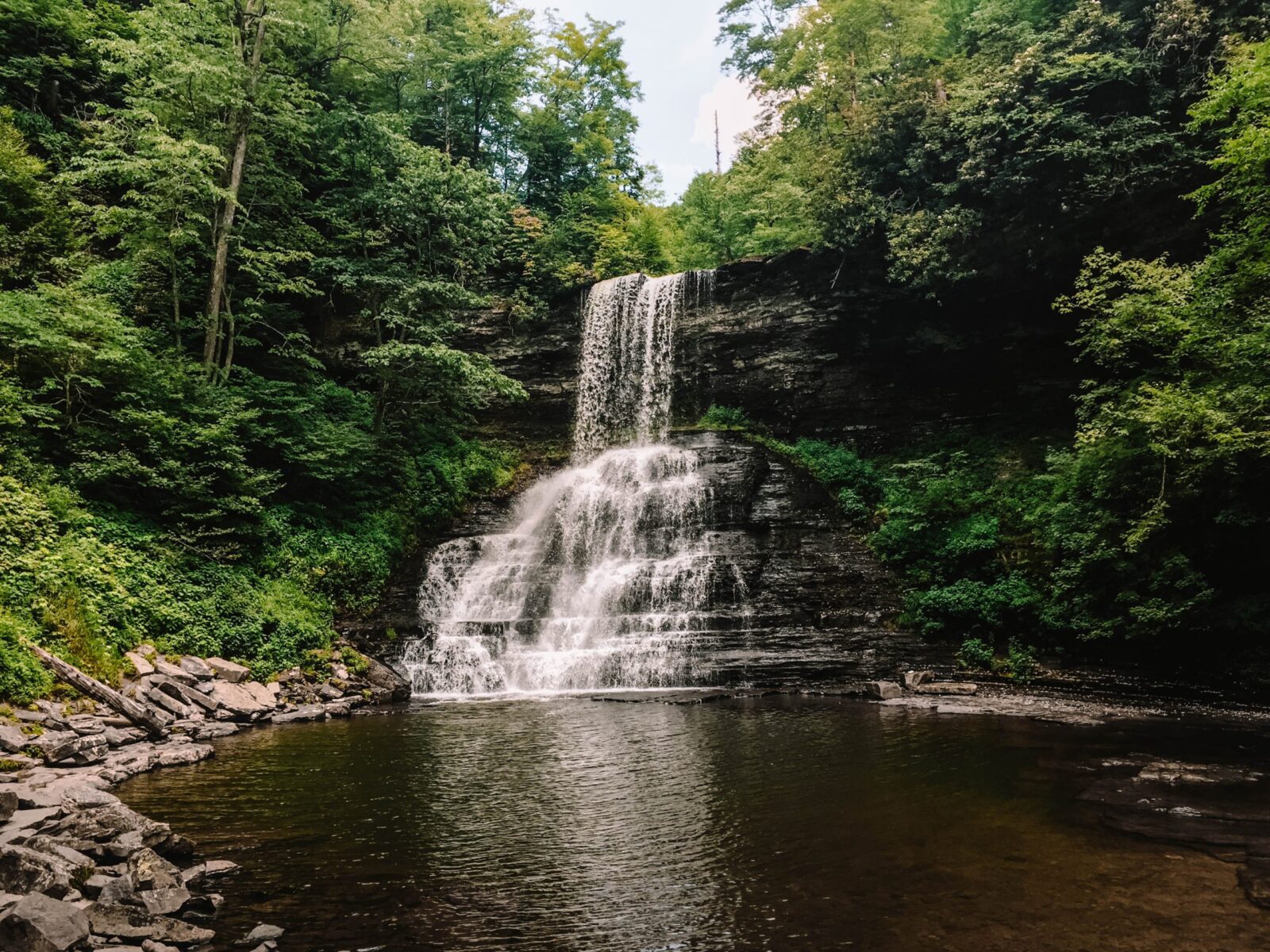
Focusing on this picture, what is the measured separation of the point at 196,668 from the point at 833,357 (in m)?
19.5

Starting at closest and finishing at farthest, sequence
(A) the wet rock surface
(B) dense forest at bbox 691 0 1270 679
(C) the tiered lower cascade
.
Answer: (B) dense forest at bbox 691 0 1270 679 < (A) the wet rock surface < (C) the tiered lower cascade

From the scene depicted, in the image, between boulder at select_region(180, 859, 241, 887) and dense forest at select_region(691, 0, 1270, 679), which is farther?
dense forest at select_region(691, 0, 1270, 679)

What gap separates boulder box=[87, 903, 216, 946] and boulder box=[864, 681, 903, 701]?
11023 mm

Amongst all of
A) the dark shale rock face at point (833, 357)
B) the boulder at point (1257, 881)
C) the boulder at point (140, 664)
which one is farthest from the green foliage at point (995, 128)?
the boulder at point (140, 664)

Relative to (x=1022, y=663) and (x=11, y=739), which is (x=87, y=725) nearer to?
(x=11, y=739)

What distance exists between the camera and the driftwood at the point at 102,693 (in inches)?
355

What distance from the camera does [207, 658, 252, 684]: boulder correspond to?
38.1ft

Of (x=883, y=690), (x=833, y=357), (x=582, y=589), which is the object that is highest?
(x=833, y=357)

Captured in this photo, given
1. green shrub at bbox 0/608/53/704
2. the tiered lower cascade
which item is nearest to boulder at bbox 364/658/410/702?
the tiered lower cascade

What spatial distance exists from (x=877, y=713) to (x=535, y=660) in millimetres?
7093

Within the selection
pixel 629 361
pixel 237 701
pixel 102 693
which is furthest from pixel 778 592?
pixel 102 693

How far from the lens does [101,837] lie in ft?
16.6

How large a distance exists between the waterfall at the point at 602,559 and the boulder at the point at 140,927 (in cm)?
1031

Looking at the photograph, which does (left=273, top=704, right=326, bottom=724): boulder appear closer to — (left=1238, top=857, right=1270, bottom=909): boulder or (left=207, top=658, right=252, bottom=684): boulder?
(left=207, top=658, right=252, bottom=684): boulder
